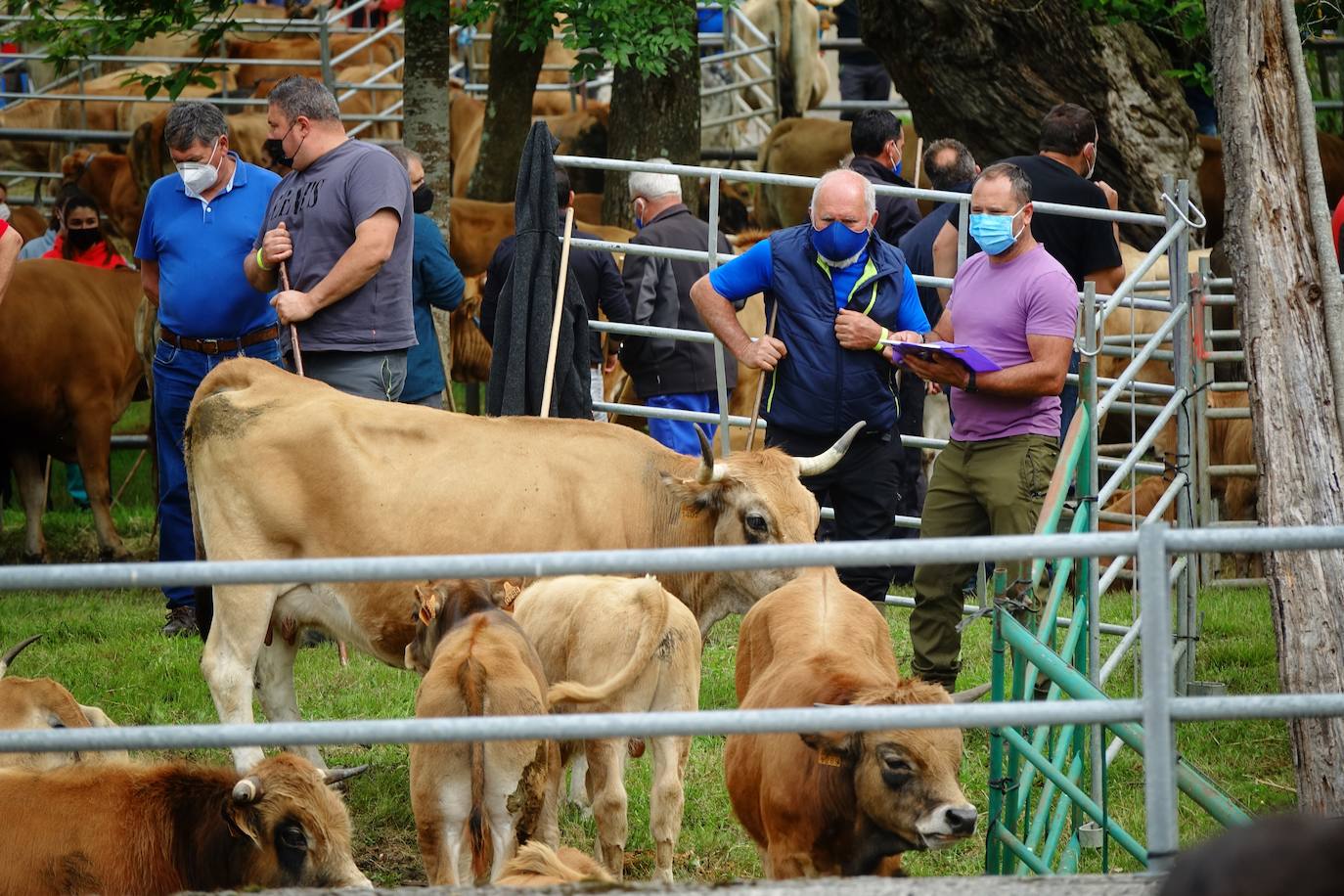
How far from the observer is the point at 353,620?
6.97m

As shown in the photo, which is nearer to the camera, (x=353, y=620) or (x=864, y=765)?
(x=864, y=765)

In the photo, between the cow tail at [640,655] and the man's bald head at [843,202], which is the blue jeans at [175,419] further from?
the cow tail at [640,655]

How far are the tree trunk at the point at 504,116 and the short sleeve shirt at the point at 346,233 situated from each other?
19.4 feet

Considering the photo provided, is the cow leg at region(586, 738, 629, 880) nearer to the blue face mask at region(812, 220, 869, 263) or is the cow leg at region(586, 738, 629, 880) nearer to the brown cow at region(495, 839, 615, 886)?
the brown cow at region(495, 839, 615, 886)

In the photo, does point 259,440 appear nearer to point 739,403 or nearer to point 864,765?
point 864,765

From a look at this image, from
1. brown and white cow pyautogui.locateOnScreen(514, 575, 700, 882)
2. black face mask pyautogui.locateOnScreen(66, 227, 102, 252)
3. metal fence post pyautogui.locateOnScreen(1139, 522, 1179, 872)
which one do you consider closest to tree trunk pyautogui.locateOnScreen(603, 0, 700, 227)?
black face mask pyautogui.locateOnScreen(66, 227, 102, 252)

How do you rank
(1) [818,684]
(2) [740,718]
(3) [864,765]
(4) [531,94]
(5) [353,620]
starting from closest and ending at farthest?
1. (2) [740,718]
2. (3) [864,765]
3. (1) [818,684]
4. (5) [353,620]
5. (4) [531,94]

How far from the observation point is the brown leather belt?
8492 millimetres

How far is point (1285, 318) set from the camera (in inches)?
236

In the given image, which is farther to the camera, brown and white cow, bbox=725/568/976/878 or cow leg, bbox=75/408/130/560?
cow leg, bbox=75/408/130/560

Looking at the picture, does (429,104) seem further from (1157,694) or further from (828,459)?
(1157,694)

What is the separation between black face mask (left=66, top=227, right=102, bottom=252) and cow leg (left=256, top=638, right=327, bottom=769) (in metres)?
7.46

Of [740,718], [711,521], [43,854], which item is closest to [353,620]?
[711,521]

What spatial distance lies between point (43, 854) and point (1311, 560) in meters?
4.37
